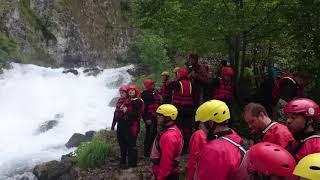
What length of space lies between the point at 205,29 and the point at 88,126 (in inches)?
316

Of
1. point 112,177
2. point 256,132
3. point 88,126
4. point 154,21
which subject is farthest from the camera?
point 88,126

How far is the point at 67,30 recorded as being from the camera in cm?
2394

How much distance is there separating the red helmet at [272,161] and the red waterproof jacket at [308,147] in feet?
1.80

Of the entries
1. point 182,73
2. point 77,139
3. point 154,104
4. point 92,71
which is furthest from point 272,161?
point 92,71

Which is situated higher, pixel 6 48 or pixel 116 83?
pixel 6 48

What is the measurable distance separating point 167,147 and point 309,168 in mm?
2628

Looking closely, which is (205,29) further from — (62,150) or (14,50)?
(14,50)

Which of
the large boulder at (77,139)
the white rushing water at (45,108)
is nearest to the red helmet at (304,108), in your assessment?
the white rushing water at (45,108)

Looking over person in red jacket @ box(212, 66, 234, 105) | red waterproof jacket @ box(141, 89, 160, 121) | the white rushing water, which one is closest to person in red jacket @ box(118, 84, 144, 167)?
red waterproof jacket @ box(141, 89, 160, 121)

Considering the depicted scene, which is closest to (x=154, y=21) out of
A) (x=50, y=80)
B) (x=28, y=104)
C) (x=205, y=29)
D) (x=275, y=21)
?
(x=205, y=29)

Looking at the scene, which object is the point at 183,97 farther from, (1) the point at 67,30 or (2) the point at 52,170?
(1) the point at 67,30

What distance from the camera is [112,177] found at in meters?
8.49

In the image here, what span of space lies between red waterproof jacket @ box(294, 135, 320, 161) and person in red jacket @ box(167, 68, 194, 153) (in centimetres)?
433

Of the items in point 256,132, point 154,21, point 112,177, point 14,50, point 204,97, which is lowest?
point 112,177
